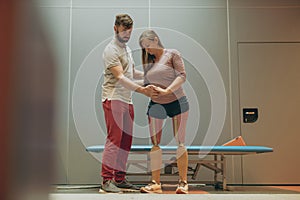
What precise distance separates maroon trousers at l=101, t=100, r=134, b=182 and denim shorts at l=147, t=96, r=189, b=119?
193 millimetres

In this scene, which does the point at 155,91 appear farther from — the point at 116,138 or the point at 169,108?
the point at 116,138

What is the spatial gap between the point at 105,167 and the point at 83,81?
7.34ft

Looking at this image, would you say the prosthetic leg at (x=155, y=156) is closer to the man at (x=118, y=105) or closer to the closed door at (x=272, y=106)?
the man at (x=118, y=105)

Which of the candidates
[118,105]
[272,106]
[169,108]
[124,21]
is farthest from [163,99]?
[272,106]

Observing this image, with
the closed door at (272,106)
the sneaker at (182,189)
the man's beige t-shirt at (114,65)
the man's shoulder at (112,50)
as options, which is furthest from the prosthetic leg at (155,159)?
the closed door at (272,106)

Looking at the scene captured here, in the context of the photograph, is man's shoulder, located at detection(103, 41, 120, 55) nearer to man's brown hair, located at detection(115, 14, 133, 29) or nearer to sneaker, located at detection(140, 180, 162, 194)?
man's brown hair, located at detection(115, 14, 133, 29)

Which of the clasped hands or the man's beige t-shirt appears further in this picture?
the man's beige t-shirt

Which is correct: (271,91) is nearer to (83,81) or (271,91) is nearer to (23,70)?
(83,81)

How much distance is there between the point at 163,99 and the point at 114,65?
43 cm

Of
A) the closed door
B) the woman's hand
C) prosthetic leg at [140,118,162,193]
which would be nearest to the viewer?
the woman's hand

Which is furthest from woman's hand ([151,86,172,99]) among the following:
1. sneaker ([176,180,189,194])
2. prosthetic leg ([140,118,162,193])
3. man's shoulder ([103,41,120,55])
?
sneaker ([176,180,189,194])

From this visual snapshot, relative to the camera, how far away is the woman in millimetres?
2656

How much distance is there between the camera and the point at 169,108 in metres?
2.69

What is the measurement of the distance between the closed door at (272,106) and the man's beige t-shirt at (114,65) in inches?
93.9
